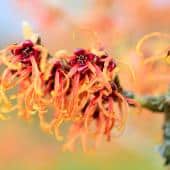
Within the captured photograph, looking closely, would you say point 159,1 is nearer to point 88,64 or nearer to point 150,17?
point 150,17

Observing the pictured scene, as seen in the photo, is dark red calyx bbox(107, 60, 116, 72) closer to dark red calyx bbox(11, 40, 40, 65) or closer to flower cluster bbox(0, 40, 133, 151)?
flower cluster bbox(0, 40, 133, 151)

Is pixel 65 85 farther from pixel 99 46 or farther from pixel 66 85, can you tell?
pixel 99 46

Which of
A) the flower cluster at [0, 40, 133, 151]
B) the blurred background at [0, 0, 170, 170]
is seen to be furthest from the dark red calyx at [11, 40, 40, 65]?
the blurred background at [0, 0, 170, 170]

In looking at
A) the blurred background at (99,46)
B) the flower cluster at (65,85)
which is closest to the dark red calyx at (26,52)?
the flower cluster at (65,85)

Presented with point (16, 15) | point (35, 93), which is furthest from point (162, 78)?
point (16, 15)

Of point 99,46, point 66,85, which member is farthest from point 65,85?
point 99,46
